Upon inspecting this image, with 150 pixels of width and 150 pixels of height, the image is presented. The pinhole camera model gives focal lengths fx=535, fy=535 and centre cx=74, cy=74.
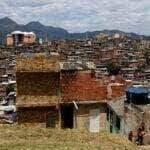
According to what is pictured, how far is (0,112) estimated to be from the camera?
180 ft

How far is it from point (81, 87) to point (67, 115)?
2.14 m

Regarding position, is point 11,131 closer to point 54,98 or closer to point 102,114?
point 54,98

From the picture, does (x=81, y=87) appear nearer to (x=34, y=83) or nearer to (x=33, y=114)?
(x=34, y=83)

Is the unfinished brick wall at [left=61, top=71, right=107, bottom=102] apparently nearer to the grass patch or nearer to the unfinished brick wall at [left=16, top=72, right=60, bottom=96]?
the unfinished brick wall at [left=16, top=72, right=60, bottom=96]

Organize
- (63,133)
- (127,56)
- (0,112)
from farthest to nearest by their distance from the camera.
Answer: (127,56), (0,112), (63,133)

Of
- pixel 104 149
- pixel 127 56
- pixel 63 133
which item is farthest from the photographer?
pixel 127 56

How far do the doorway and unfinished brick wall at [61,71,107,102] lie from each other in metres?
0.67

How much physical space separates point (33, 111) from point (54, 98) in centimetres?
164

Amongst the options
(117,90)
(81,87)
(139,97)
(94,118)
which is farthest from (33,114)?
(117,90)

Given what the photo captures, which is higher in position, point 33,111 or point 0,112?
point 33,111

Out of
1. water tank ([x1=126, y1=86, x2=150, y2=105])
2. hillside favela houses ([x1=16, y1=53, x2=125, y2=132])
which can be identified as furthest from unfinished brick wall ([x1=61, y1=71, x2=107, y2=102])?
water tank ([x1=126, y1=86, x2=150, y2=105])

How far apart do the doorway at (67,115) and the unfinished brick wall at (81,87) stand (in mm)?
669

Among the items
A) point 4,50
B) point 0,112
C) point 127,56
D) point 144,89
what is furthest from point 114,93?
point 4,50

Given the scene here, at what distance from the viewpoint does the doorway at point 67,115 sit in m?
36.0
